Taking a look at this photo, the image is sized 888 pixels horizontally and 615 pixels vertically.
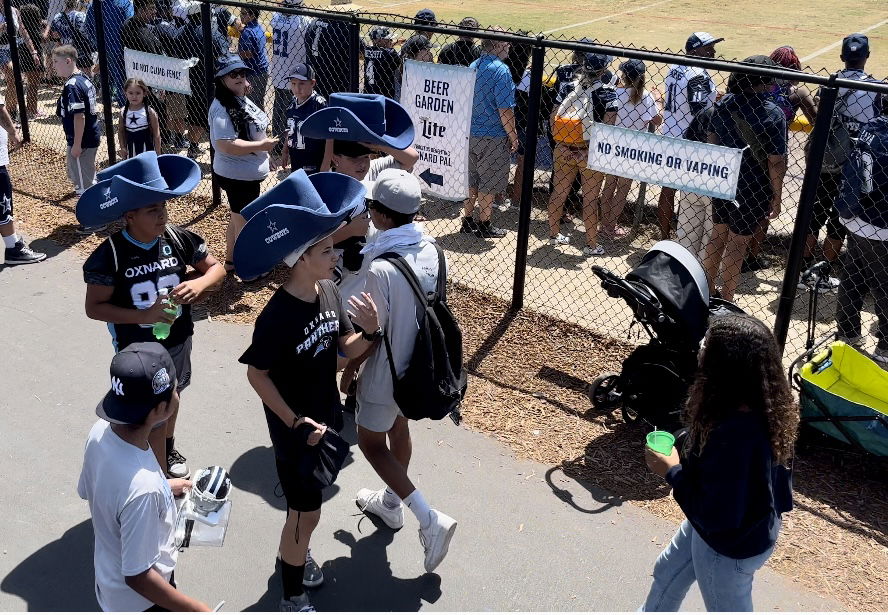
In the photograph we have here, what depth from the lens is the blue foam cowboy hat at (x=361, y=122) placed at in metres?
5.54

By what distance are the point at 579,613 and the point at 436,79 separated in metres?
4.74

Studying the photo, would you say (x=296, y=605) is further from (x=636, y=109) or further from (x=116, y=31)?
(x=116, y=31)

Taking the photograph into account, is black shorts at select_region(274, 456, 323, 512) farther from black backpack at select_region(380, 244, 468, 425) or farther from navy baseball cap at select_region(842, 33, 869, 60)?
navy baseball cap at select_region(842, 33, 869, 60)

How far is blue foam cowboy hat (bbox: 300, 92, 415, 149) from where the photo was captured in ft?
18.2

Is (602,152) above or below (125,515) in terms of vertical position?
above

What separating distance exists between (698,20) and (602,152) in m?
20.3

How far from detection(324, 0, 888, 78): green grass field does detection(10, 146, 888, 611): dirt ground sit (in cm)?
1420

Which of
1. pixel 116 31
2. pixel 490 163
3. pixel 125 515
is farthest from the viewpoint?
pixel 116 31

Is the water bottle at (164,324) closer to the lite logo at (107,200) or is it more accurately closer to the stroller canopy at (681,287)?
the lite logo at (107,200)

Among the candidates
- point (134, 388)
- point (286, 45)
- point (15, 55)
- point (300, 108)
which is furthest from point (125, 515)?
point (15, 55)

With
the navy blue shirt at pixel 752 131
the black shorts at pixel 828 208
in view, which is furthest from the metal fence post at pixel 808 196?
the black shorts at pixel 828 208

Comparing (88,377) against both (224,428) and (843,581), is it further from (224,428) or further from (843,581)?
(843,581)

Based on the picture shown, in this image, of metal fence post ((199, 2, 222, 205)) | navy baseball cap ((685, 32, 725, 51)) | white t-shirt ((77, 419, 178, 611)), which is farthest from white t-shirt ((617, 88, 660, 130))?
white t-shirt ((77, 419, 178, 611))

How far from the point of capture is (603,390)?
6.04m
